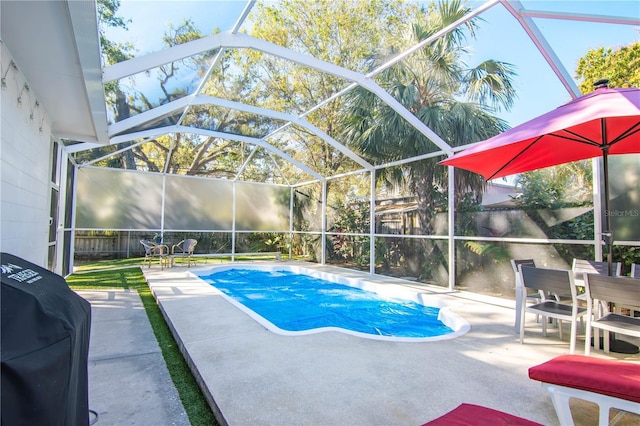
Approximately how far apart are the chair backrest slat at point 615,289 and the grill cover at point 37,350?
3.87 metres

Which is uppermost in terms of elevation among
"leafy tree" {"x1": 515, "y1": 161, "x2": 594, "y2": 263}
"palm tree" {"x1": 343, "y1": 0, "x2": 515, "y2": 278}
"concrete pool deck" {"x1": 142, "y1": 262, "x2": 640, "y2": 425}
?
"palm tree" {"x1": 343, "y1": 0, "x2": 515, "y2": 278}

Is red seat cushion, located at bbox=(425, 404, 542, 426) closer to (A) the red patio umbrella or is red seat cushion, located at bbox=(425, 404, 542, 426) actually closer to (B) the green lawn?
(B) the green lawn

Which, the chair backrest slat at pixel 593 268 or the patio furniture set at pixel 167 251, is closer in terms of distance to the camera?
the chair backrest slat at pixel 593 268

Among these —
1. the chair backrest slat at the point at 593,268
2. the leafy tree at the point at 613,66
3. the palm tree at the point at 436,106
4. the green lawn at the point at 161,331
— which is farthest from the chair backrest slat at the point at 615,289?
the leafy tree at the point at 613,66

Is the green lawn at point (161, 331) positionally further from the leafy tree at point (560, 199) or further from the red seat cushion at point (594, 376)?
the leafy tree at point (560, 199)

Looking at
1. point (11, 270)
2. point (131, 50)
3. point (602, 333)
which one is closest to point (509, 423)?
point (11, 270)

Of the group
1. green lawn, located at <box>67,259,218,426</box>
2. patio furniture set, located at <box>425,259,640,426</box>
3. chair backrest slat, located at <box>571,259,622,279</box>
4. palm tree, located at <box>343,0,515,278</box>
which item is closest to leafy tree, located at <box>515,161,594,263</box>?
chair backrest slat, located at <box>571,259,622,279</box>

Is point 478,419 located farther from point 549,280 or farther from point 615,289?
point 549,280

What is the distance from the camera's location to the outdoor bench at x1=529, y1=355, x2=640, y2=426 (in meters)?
1.85

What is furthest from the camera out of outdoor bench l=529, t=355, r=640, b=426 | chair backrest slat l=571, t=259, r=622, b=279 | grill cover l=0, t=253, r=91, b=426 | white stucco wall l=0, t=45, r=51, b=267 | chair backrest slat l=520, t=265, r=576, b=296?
chair backrest slat l=571, t=259, r=622, b=279

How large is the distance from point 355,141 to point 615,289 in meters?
7.10

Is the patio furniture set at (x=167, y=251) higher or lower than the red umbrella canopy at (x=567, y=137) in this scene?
lower

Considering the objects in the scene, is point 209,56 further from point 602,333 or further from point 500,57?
point 602,333

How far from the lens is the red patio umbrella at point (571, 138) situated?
2.71m
